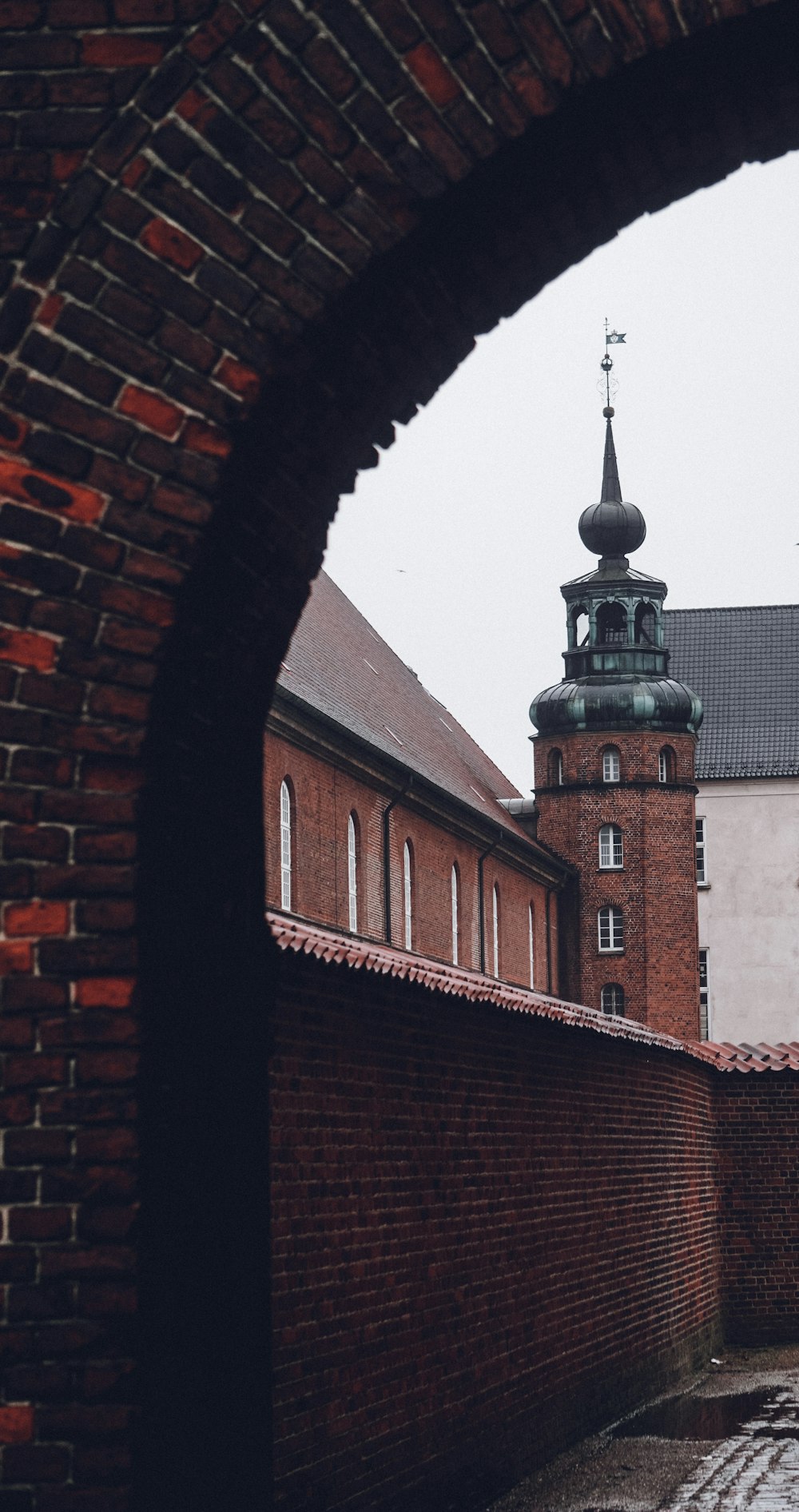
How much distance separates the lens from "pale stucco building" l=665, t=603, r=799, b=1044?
175 feet

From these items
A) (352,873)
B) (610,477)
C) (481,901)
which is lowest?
(352,873)

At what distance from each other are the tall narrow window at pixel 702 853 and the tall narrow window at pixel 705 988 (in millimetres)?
1716

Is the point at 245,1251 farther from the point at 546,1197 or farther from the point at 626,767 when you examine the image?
the point at 626,767

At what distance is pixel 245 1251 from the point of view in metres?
5.07

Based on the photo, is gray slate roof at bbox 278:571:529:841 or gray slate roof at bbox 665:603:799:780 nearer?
gray slate roof at bbox 278:571:529:841

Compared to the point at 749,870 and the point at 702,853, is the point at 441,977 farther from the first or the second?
the point at 702,853

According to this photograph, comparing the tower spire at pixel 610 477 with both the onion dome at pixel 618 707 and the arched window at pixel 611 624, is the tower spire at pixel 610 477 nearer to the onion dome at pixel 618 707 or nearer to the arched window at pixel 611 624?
the arched window at pixel 611 624

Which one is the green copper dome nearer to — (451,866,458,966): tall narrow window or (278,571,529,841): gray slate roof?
(278,571,529,841): gray slate roof

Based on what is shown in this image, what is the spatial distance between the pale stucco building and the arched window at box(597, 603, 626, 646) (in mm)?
4233

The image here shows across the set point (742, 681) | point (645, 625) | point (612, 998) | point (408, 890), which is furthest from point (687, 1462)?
point (742, 681)

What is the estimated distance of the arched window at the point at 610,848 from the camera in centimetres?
5009

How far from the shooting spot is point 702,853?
5447 centimetres

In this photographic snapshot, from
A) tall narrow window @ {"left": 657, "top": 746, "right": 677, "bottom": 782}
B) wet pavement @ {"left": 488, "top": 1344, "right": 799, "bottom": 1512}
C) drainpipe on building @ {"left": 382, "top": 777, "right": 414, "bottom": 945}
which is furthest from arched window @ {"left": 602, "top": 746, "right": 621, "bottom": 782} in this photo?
wet pavement @ {"left": 488, "top": 1344, "right": 799, "bottom": 1512}

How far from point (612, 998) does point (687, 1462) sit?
38.4m
